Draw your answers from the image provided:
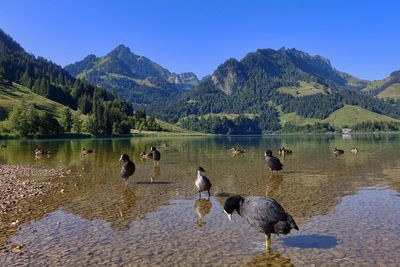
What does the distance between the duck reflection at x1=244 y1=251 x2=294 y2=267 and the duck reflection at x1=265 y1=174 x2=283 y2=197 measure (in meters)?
10.5

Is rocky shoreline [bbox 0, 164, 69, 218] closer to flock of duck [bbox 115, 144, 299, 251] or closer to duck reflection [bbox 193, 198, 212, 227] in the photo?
duck reflection [bbox 193, 198, 212, 227]

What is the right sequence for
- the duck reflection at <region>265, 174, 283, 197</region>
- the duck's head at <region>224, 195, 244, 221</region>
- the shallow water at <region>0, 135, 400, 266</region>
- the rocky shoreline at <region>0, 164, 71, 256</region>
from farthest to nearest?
the duck reflection at <region>265, 174, 283, 197</region> < the rocky shoreline at <region>0, 164, 71, 256</region> < the duck's head at <region>224, 195, 244, 221</region> < the shallow water at <region>0, 135, 400, 266</region>

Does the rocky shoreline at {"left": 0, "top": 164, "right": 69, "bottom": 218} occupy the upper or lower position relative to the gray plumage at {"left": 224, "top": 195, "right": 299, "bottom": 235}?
lower

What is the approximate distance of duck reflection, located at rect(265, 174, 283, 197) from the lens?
22500 millimetres

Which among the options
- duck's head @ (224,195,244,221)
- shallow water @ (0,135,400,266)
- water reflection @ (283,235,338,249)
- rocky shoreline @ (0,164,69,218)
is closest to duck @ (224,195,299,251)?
duck's head @ (224,195,244,221)

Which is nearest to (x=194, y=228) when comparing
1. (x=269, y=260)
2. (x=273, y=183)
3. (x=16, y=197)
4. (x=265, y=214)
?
(x=265, y=214)

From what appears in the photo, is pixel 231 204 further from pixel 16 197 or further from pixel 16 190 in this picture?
pixel 16 190

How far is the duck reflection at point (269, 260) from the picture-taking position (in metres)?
10.5

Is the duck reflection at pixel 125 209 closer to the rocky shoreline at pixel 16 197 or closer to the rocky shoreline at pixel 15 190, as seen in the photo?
the rocky shoreline at pixel 16 197

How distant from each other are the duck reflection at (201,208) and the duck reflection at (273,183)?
504 cm

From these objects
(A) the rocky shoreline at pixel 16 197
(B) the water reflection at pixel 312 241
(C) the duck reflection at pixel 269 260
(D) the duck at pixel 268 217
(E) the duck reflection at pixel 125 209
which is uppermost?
(D) the duck at pixel 268 217

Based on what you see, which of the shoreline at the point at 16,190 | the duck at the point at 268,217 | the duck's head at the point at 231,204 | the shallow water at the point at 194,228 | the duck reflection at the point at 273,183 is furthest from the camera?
the duck reflection at the point at 273,183

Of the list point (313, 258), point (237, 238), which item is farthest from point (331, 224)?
point (237, 238)

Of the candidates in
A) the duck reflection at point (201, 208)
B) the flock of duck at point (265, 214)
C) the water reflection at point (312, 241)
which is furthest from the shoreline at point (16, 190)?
the water reflection at point (312, 241)
